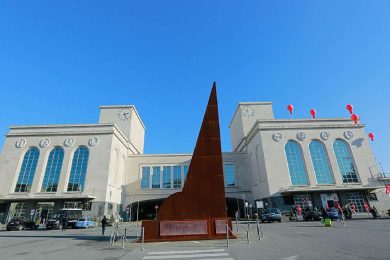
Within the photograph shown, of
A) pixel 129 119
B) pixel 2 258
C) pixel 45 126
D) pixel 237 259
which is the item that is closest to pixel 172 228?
pixel 237 259

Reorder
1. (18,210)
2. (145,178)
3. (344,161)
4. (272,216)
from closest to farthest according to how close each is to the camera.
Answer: (272,216), (18,210), (344,161), (145,178)

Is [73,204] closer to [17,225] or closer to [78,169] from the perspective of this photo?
[78,169]

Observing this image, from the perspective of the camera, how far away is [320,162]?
129ft

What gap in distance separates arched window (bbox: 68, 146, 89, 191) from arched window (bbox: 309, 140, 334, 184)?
37836mm

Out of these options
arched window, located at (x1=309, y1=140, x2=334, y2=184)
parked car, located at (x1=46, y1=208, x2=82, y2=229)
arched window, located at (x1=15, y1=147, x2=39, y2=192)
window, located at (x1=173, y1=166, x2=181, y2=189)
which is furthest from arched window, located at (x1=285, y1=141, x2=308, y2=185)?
arched window, located at (x1=15, y1=147, x2=39, y2=192)

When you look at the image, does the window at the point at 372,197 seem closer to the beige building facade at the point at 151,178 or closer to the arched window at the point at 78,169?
the beige building facade at the point at 151,178

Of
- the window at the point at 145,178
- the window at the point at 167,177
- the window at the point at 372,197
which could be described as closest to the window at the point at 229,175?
the window at the point at 167,177

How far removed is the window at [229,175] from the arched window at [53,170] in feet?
96.3

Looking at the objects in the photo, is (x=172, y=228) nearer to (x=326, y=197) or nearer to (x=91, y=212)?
(x=91, y=212)

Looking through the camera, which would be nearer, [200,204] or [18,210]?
[200,204]

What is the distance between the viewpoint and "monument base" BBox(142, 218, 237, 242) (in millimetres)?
13117

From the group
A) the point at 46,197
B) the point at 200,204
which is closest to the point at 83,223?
the point at 46,197

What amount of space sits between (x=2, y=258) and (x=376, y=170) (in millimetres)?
47319

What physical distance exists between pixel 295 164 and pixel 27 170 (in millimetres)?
44152
